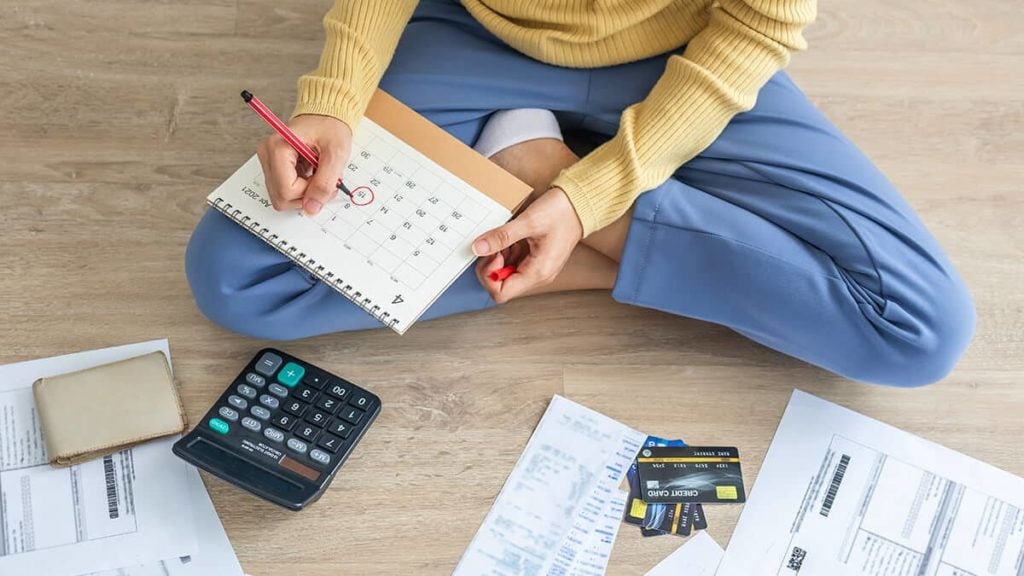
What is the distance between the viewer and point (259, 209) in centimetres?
98

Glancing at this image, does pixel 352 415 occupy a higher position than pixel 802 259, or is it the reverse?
pixel 802 259

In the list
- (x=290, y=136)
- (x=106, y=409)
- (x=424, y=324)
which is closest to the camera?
(x=290, y=136)

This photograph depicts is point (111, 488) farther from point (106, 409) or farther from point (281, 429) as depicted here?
point (281, 429)

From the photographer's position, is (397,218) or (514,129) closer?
(397,218)

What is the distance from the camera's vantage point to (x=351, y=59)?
1.02 meters

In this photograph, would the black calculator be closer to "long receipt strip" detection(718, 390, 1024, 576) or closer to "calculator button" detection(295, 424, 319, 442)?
"calculator button" detection(295, 424, 319, 442)

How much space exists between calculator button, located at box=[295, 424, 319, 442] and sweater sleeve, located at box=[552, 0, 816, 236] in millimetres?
344

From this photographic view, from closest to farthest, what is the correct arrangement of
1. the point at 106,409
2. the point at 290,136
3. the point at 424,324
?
the point at 290,136 → the point at 106,409 → the point at 424,324

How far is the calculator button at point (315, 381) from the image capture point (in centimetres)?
106

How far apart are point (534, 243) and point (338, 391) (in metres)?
0.27

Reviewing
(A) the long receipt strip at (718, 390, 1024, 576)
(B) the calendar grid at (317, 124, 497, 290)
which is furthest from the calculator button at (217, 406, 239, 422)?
(A) the long receipt strip at (718, 390, 1024, 576)

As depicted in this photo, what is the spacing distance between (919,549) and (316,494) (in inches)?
24.3

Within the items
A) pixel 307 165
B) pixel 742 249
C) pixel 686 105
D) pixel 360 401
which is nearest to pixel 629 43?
pixel 686 105

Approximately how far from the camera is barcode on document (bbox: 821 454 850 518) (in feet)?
3.45
